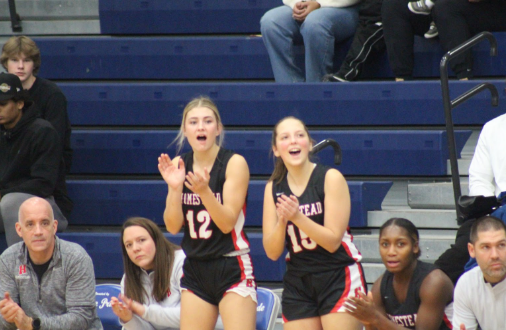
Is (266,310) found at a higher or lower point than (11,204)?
lower

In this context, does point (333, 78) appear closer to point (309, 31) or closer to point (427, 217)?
point (309, 31)

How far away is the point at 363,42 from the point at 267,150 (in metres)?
1.02

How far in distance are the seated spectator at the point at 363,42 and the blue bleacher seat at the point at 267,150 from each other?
0.58m

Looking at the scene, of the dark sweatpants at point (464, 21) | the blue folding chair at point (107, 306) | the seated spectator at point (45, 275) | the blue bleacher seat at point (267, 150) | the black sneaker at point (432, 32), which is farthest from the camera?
the black sneaker at point (432, 32)

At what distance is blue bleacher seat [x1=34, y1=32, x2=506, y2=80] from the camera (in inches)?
242

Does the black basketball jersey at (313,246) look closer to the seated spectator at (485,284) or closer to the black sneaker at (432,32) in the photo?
the seated spectator at (485,284)

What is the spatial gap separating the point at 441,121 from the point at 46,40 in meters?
3.20

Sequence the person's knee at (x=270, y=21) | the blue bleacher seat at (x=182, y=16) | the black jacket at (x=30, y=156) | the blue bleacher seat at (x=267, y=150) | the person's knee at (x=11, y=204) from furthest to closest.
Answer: the blue bleacher seat at (x=182, y=16), the person's knee at (x=270, y=21), the blue bleacher seat at (x=267, y=150), the black jacket at (x=30, y=156), the person's knee at (x=11, y=204)

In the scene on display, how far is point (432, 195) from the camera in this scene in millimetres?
4879

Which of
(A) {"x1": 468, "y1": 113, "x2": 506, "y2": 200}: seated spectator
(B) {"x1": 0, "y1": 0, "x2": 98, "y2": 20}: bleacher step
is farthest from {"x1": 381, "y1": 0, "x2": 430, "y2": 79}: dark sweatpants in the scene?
(B) {"x1": 0, "y1": 0, "x2": 98, "y2": 20}: bleacher step

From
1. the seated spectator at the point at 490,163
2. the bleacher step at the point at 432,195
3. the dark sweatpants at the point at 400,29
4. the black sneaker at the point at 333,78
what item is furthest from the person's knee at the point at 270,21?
the seated spectator at the point at 490,163

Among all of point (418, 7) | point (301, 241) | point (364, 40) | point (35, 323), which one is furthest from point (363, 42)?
point (35, 323)

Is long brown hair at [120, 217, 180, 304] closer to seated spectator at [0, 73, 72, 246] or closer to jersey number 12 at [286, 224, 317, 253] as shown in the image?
jersey number 12 at [286, 224, 317, 253]

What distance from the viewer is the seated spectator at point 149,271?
156 inches
